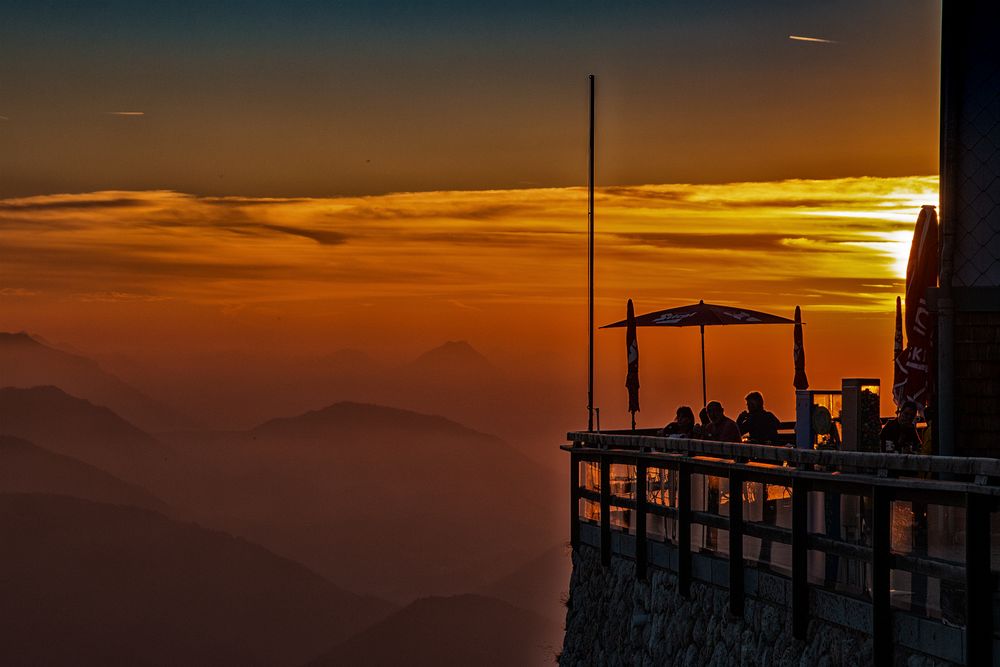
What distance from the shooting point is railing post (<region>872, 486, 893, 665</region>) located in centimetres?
1079

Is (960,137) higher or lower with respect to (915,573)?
higher

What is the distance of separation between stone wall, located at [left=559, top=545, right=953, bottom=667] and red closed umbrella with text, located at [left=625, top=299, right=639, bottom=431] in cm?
495

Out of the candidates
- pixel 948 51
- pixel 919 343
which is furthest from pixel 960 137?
pixel 919 343

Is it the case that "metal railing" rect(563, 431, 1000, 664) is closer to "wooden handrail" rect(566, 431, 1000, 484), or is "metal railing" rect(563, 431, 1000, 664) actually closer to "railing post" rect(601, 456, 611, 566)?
"wooden handrail" rect(566, 431, 1000, 484)

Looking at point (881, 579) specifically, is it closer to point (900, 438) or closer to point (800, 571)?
point (800, 571)

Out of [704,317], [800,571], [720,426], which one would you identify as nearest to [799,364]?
[704,317]

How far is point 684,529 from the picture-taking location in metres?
14.7

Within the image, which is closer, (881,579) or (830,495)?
(881,579)

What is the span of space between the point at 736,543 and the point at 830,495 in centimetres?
174

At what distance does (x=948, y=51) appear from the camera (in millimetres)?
15953

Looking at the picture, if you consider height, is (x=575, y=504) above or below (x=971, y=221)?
below

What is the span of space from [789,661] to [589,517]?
20.8ft

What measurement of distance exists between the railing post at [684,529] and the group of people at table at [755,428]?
239cm

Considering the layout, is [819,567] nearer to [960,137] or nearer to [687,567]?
[687,567]
